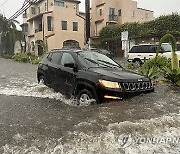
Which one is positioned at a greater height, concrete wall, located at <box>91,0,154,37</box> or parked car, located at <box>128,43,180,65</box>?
concrete wall, located at <box>91,0,154,37</box>

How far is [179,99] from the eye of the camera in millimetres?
6152

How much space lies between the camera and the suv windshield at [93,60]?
6562 millimetres

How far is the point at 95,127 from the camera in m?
4.38

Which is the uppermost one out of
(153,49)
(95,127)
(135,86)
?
(153,49)

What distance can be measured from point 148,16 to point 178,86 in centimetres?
4166

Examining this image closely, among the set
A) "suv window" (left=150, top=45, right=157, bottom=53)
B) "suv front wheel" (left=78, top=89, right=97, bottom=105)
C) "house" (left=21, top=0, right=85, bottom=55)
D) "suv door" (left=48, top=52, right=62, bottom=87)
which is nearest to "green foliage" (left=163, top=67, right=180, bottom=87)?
"suv front wheel" (left=78, top=89, right=97, bottom=105)

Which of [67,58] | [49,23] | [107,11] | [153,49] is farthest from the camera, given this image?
[107,11]

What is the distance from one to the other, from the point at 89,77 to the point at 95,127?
174 cm

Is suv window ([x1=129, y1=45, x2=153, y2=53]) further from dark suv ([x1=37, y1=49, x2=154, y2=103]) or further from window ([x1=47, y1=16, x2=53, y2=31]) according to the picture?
window ([x1=47, y1=16, x2=53, y2=31])

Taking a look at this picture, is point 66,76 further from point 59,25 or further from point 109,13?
point 109,13

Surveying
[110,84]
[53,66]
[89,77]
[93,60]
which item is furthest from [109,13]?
[110,84]

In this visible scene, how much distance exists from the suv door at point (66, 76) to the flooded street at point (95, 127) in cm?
46

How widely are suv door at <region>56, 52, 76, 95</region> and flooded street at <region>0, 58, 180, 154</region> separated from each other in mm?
457

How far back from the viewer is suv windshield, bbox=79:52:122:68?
6562 millimetres
